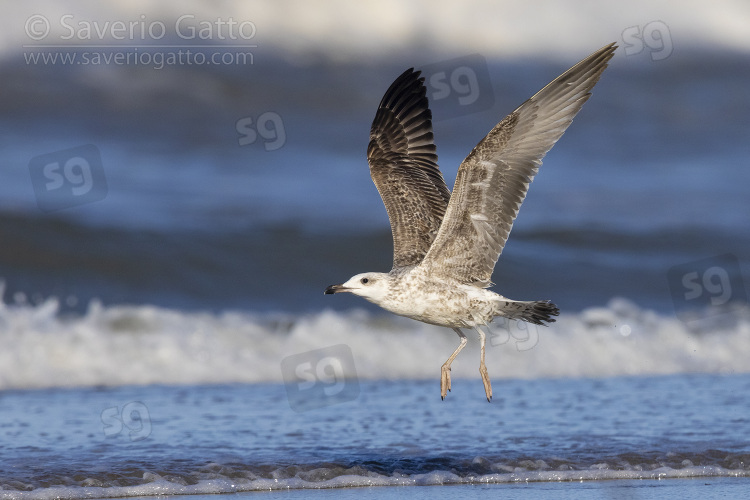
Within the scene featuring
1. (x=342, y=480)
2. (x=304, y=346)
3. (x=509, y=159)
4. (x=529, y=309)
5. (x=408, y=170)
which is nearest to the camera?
(x=509, y=159)

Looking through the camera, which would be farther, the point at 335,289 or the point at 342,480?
the point at 342,480

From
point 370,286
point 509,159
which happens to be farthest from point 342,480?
point 509,159

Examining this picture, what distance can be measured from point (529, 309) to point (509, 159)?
931 mm

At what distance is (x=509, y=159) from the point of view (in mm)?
6109

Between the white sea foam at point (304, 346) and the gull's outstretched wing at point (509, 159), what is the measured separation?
4.23 m

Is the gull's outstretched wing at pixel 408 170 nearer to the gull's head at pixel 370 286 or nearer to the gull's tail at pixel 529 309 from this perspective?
the gull's head at pixel 370 286

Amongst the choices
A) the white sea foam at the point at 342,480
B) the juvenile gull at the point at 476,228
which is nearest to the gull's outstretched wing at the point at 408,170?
the juvenile gull at the point at 476,228

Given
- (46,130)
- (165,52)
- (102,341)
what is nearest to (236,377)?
(102,341)

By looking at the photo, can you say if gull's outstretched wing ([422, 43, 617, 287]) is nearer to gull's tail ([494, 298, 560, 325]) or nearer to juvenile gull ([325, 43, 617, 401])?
juvenile gull ([325, 43, 617, 401])

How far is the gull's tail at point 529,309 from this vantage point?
6.21m

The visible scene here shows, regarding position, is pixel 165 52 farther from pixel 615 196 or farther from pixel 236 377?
pixel 236 377

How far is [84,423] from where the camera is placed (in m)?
7.96

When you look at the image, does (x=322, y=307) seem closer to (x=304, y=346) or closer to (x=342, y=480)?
(x=304, y=346)

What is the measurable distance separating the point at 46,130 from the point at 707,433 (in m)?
11.6
